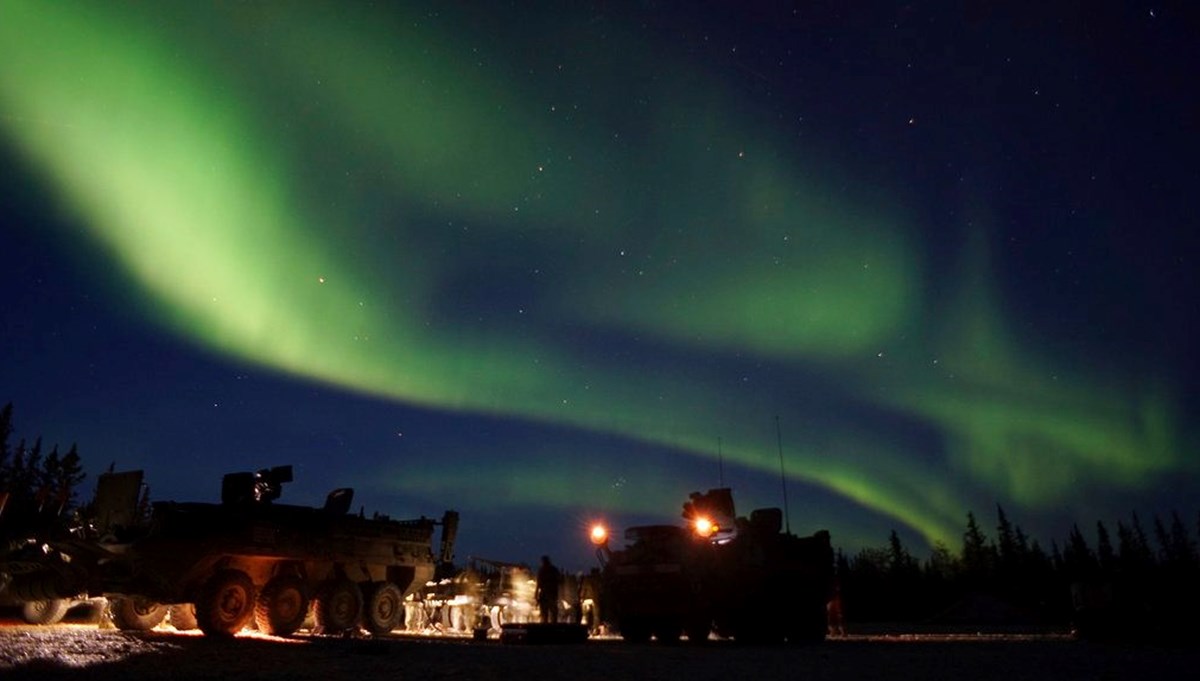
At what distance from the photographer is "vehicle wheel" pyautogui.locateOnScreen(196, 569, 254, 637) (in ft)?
44.8

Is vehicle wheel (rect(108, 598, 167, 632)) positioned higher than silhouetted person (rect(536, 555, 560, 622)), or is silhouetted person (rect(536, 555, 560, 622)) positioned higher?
silhouetted person (rect(536, 555, 560, 622))

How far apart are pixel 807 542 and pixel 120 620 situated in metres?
14.5

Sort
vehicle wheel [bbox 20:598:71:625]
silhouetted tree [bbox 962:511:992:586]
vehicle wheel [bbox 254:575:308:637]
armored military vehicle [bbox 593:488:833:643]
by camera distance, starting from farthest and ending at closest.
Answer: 1. silhouetted tree [bbox 962:511:992:586]
2. vehicle wheel [bbox 20:598:71:625]
3. armored military vehicle [bbox 593:488:833:643]
4. vehicle wheel [bbox 254:575:308:637]

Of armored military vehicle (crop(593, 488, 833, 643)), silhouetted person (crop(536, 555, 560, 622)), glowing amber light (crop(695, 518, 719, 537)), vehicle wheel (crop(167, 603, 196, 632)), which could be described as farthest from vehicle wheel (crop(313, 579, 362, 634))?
glowing amber light (crop(695, 518, 719, 537))

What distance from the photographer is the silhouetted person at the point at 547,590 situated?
680 inches

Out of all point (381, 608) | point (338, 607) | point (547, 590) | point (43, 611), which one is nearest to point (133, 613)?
point (43, 611)

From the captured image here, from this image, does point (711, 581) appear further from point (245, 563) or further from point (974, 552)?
point (974, 552)

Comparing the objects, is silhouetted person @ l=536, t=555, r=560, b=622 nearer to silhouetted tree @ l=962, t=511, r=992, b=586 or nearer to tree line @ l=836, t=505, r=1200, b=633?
tree line @ l=836, t=505, r=1200, b=633

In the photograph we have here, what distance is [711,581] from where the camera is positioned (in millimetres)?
15750

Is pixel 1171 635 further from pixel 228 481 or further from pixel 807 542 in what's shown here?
pixel 228 481

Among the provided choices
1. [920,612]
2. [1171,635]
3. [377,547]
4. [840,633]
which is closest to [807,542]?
[840,633]

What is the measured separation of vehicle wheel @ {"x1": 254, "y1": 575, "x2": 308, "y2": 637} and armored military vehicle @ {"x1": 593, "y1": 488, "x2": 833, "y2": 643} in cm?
604

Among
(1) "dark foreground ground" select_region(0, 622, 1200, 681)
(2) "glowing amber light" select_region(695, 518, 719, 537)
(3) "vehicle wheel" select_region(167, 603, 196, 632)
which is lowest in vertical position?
(1) "dark foreground ground" select_region(0, 622, 1200, 681)

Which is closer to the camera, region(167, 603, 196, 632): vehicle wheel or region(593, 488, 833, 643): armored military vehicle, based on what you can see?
region(593, 488, 833, 643): armored military vehicle
